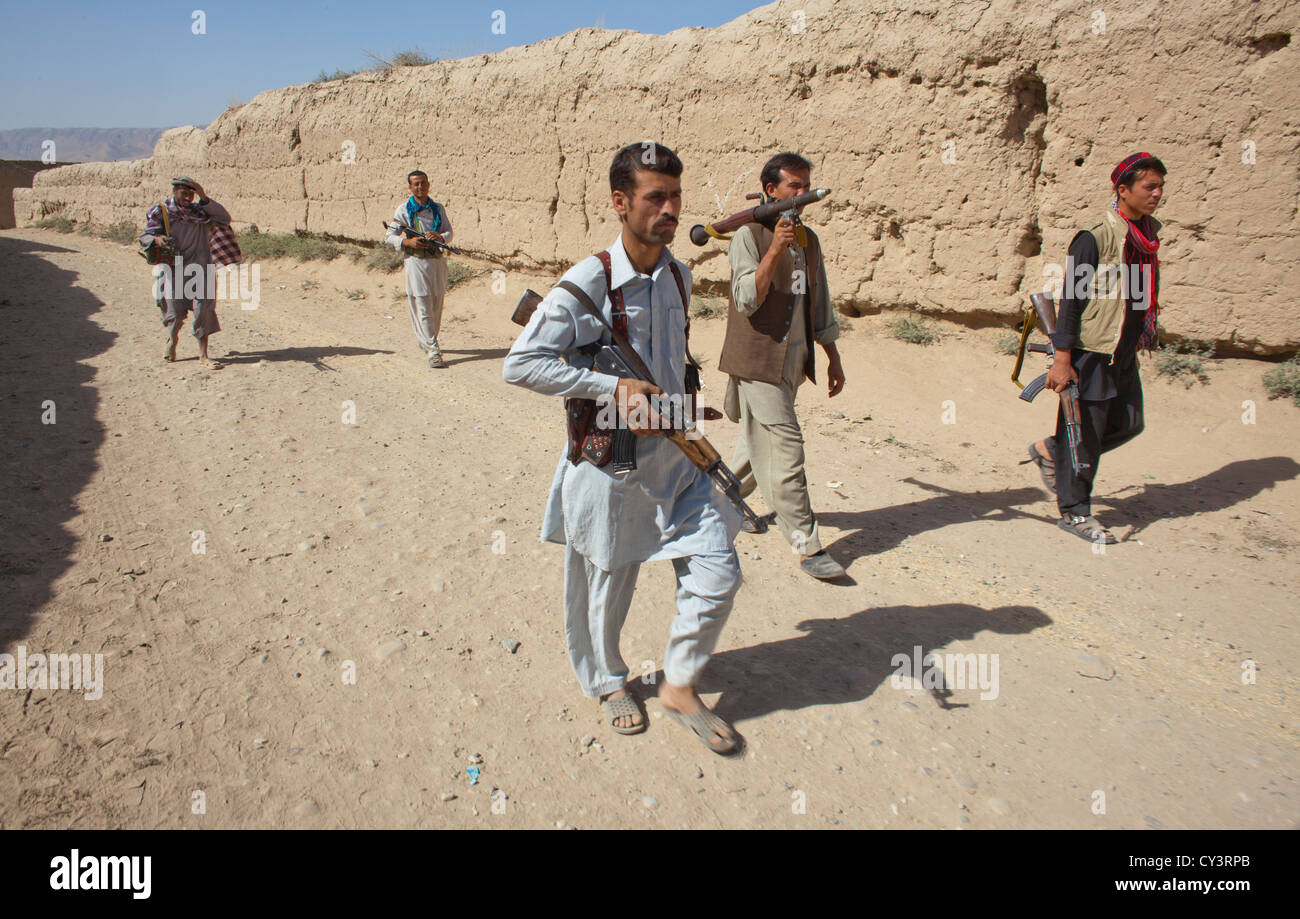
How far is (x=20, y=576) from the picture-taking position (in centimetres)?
323

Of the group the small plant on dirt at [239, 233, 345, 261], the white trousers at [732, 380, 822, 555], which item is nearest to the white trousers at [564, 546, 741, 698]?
the white trousers at [732, 380, 822, 555]

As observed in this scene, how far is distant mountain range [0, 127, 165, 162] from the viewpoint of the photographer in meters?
104

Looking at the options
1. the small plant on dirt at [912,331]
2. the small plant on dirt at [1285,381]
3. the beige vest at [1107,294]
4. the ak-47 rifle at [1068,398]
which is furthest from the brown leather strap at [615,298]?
the small plant on dirt at [1285,381]

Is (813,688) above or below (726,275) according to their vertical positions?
below

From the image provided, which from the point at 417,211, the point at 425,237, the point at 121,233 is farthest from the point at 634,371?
the point at 121,233

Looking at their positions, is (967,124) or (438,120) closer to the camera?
(967,124)

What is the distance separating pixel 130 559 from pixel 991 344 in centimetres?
632

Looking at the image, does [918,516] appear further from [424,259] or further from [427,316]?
[424,259]

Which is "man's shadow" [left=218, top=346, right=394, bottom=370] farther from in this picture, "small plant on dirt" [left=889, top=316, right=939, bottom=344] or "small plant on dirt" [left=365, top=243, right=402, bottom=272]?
"small plant on dirt" [left=889, top=316, right=939, bottom=344]

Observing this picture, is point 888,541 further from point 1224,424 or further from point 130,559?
point 130,559

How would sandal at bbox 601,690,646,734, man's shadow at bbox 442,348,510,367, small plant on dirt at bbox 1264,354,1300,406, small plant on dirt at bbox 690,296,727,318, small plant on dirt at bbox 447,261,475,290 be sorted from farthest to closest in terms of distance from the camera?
small plant on dirt at bbox 447,261,475,290 < small plant on dirt at bbox 690,296,727,318 < man's shadow at bbox 442,348,510,367 < small plant on dirt at bbox 1264,354,1300,406 < sandal at bbox 601,690,646,734

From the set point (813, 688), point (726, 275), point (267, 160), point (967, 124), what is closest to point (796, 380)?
point (813, 688)

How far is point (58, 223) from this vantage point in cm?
1669

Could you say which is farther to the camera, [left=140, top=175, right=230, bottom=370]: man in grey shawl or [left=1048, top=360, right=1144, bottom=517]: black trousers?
[left=140, top=175, right=230, bottom=370]: man in grey shawl
